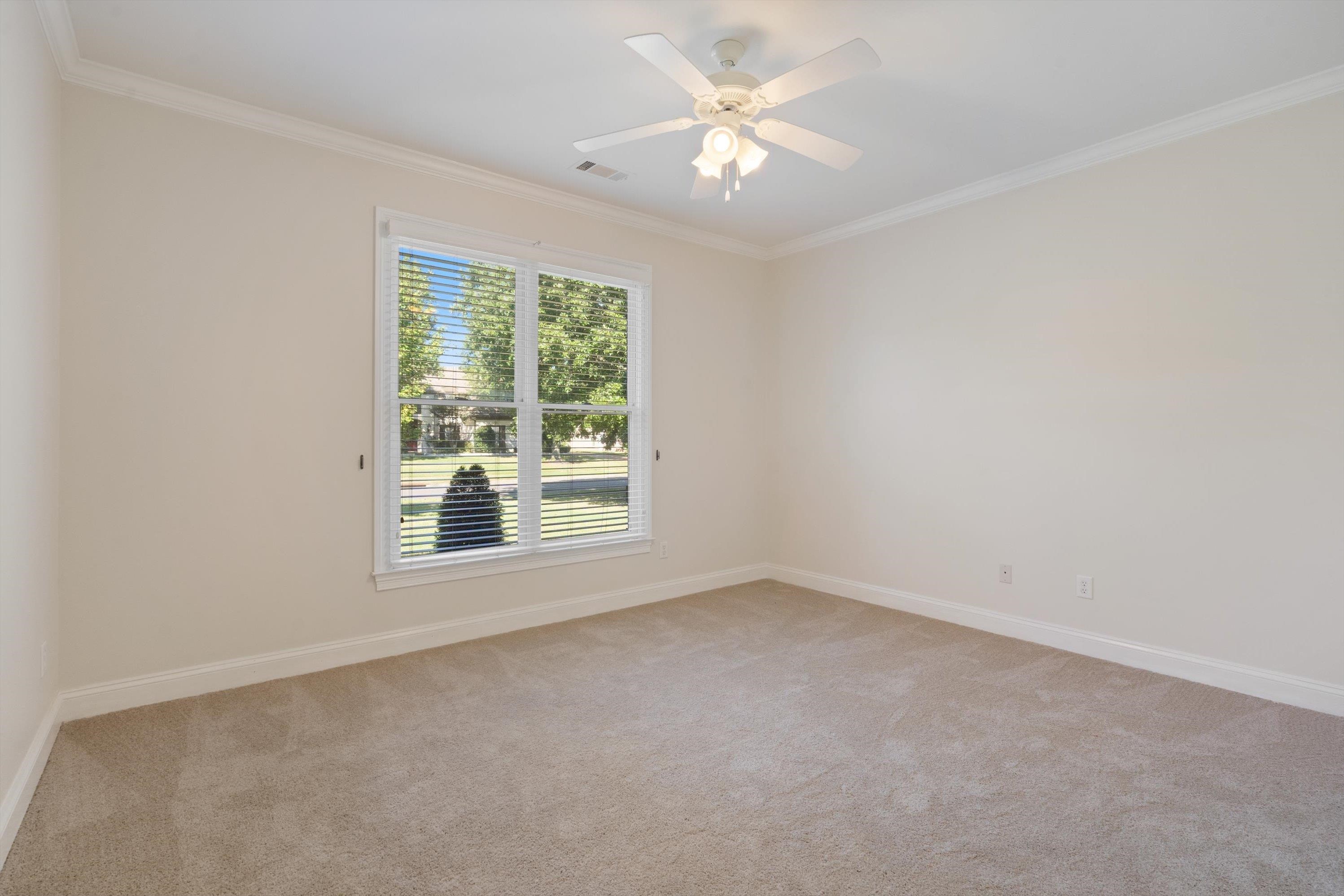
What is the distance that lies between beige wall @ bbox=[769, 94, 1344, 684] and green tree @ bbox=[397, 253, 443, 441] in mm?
2873

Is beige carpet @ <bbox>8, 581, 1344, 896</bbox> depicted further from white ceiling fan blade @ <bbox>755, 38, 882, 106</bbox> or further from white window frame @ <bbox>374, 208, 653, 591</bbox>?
white ceiling fan blade @ <bbox>755, 38, 882, 106</bbox>

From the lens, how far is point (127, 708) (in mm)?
2822

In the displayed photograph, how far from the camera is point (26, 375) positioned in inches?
85.9

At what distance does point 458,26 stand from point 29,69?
1393 millimetres

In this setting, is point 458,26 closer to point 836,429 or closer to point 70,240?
point 70,240

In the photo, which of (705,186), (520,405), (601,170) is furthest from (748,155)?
(520,405)

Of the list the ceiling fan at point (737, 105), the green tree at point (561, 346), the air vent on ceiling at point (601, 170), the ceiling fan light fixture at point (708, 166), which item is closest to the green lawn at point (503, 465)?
the green tree at point (561, 346)

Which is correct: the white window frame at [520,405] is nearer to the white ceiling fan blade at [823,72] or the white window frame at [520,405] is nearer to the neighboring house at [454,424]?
the neighboring house at [454,424]

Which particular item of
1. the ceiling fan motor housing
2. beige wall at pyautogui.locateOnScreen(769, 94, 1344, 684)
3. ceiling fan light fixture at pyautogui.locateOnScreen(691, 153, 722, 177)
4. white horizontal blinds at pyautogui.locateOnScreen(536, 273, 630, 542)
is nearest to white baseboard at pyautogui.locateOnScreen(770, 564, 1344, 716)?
beige wall at pyautogui.locateOnScreen(769, 94, 1344, 684)

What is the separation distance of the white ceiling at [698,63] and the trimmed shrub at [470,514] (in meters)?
1.82

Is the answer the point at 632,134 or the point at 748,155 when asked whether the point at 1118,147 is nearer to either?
the point at 748,155

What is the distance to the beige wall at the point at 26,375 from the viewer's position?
6.27 feet

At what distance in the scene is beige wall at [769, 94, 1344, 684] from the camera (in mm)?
2918

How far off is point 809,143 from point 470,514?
267 centimetres
